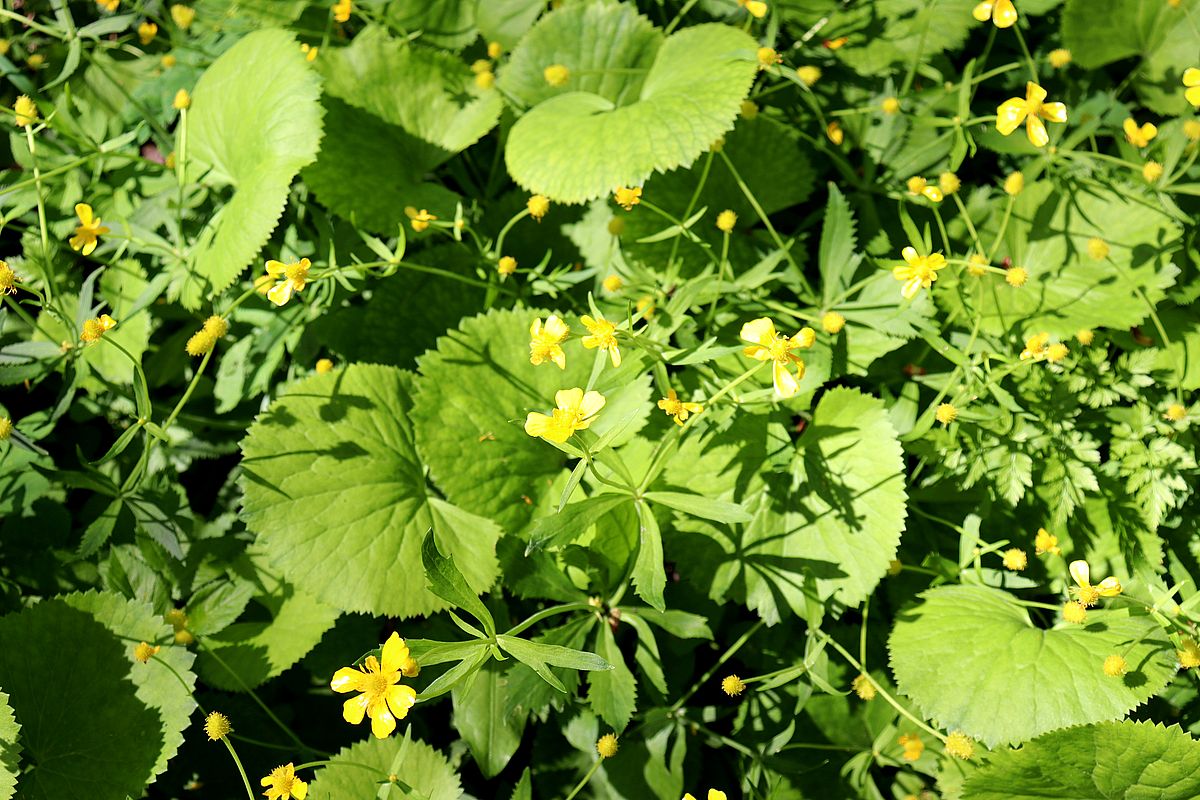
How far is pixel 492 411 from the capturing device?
210cm

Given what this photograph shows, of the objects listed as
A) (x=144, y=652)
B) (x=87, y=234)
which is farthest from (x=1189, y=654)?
(x=87, y=234)

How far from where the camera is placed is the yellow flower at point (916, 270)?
1699mm

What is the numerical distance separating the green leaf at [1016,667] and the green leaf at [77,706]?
5.57ft

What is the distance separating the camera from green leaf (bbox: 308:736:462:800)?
190 centimetres

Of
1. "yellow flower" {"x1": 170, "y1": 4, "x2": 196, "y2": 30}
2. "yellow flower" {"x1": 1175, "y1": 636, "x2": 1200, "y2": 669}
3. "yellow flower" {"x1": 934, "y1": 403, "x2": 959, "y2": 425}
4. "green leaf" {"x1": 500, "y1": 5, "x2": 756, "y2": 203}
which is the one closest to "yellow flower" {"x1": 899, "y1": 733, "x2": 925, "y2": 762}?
"yellow flower" {"x1": 1175, "y1": 636, "x2": 1200, "y2": 669}

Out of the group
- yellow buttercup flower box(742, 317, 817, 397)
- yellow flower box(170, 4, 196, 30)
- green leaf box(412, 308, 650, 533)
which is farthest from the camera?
yellow flower box(170, 4, 196, 30)

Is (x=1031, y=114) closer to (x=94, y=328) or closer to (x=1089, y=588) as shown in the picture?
(x=1089, y=588)

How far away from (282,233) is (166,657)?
1.19m

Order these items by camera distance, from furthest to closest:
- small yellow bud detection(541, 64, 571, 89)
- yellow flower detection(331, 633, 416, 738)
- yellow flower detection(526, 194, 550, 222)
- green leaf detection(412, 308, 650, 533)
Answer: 1. small yellow bud detection(541, 64, 571, 89)
2. yellow flower detection(526, 194, 550, 222)
3. green leaf detection(412, 308, 650, 533)
4. yellow flower detection(331, 633, 416, 738)

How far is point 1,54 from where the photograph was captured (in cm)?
264

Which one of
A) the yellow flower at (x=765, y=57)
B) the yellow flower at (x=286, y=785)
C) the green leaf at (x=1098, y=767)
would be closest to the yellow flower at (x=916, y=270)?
the yellow flower at (x=765, y=57)

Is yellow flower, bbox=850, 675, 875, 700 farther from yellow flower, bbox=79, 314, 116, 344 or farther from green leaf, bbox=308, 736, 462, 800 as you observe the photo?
yellow flower, bbox=79, 314, 116, 344

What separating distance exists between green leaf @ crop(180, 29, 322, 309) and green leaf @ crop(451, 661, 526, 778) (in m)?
1.15

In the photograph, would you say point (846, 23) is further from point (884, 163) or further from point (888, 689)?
point (888, 689)
